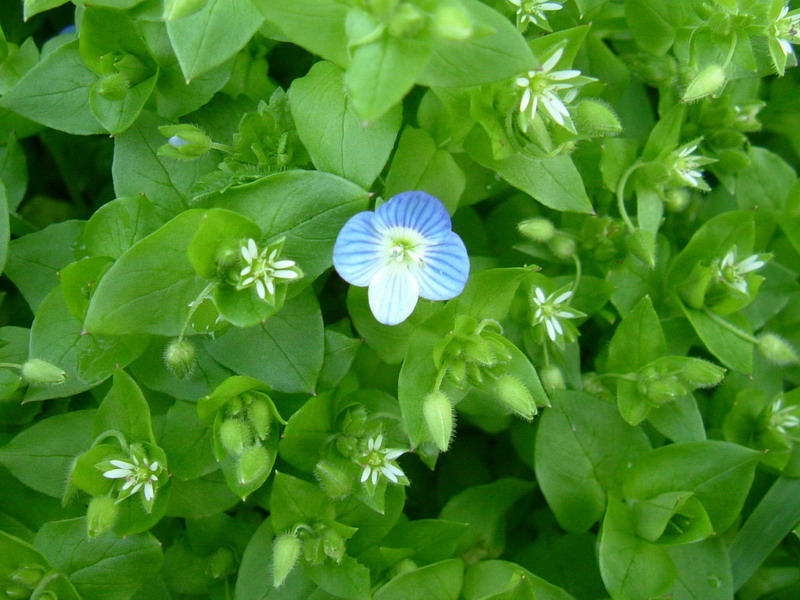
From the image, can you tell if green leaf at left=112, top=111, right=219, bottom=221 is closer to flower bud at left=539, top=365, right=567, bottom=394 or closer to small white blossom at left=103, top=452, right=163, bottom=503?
small white blossom at left=103, top=452, right=163, bottom=503

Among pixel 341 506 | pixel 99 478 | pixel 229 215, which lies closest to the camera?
pixel 229 215

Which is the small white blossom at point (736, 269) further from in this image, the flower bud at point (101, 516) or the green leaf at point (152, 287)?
the flower bud at point (101, 516)

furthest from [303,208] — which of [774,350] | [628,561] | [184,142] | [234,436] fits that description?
[774,350]

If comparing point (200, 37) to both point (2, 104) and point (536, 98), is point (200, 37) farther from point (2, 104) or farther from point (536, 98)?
point (536, 98)

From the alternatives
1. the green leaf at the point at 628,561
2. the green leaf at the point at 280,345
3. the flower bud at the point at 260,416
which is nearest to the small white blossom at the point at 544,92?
the green leaf at the point at 280,345

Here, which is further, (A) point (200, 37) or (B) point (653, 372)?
(B) point (653, 372)

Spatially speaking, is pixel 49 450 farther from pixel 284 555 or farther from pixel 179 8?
pixel 179 8

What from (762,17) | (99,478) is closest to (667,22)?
(762,17)
